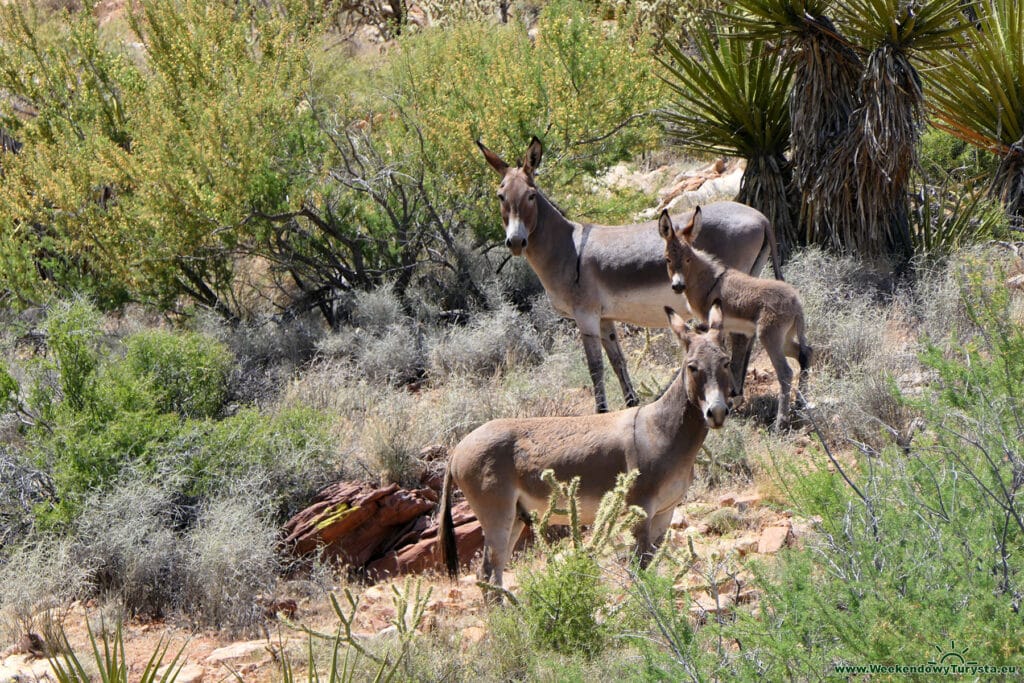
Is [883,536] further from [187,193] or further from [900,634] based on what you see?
[187,193]

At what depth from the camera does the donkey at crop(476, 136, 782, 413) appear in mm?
9328

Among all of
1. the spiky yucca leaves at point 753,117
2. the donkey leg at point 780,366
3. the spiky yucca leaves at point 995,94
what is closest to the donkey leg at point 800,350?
the donkey leg at point 780,366

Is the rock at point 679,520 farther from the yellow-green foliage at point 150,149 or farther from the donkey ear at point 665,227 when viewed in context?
the yellow-green foliage at point 150,149

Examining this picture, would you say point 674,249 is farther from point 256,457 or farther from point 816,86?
point 816,86

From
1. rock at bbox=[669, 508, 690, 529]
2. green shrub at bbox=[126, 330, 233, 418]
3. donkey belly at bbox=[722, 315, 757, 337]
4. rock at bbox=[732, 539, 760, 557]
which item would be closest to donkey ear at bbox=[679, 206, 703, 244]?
donkey belly at bbox=[722, 315, 757, 337]

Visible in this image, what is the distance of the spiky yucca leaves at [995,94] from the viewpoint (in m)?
12.5

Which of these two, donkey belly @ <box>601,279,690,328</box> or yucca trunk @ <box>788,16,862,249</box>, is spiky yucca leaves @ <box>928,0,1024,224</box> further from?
donkey belly @ <box>601,279,690,328</box>

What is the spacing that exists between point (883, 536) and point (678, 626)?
90 cm

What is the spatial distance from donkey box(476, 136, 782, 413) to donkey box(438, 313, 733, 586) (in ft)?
9.48

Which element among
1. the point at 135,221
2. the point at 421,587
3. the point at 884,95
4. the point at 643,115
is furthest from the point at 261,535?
the point at 884,95

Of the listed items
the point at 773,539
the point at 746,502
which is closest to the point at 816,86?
the point at 746,502

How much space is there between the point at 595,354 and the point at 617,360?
0.21 metres

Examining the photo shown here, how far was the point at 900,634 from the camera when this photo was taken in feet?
12.4

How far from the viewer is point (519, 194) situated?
917 cm
